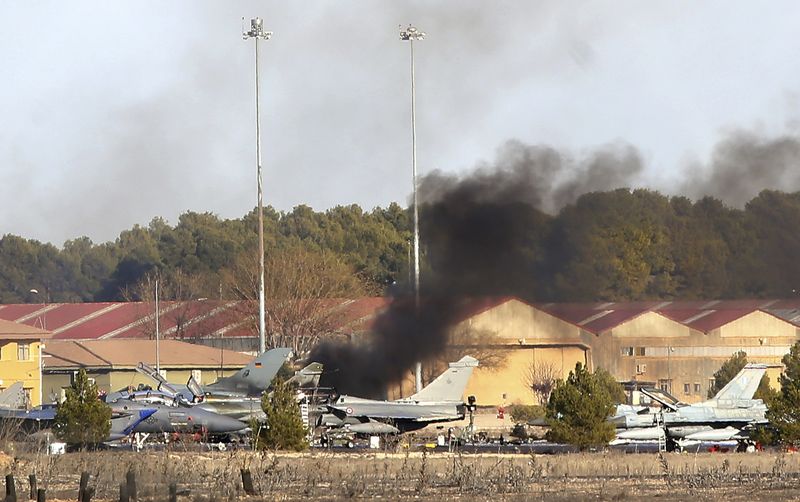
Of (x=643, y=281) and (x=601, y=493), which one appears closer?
(x=601, y=493)

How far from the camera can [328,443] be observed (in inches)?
2753

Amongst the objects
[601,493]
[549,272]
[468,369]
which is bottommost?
[601,493]

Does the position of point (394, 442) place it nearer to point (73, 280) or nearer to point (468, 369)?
point (468, 369)

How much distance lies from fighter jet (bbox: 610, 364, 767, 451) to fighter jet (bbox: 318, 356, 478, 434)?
26.1 feet

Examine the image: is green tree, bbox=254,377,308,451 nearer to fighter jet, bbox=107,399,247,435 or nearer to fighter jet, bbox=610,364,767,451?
fighter jet, bbox=107,399,247,435

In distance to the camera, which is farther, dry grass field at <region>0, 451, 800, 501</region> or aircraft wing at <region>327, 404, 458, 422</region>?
aircraft wing at <region>327, 404, 458, 422</region>

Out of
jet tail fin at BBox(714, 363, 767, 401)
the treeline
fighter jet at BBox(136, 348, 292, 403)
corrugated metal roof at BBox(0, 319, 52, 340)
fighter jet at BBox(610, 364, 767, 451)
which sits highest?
the treeline

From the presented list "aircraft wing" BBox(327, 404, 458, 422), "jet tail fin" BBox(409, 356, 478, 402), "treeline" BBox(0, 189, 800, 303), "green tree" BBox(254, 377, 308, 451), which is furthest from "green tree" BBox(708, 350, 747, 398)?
"green tree" BBox(254, 377, 308, 451)

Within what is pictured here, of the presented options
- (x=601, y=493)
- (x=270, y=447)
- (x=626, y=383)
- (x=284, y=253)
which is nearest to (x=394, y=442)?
(x=270, y=447)

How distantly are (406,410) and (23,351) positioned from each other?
111 feet

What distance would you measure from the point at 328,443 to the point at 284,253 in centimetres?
5734

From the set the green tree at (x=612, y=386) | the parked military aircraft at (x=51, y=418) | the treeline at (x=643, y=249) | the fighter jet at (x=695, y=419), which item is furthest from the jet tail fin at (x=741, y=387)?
the parked military aircraft at (x=51, y=418)

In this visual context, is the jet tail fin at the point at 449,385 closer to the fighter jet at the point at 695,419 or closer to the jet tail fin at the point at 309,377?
the jet tail fin at the point at 309,377

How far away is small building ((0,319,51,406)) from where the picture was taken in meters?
94.5
